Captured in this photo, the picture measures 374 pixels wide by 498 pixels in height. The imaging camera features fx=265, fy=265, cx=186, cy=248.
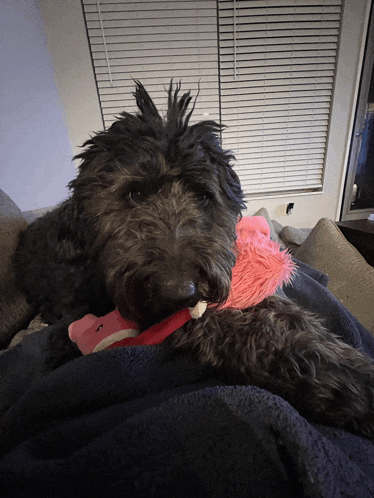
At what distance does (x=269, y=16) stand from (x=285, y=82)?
68cm

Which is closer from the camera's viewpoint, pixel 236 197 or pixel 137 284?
pixel 137 284

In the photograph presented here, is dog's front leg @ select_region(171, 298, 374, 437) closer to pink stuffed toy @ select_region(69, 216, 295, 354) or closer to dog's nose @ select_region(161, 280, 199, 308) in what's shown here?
pink stuffed toy @ select_region(69, 216, 295, 354)

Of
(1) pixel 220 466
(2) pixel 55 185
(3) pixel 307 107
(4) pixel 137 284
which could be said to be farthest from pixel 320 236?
(3) pixel 307 107

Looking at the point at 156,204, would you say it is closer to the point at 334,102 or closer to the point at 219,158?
the point at 219,158

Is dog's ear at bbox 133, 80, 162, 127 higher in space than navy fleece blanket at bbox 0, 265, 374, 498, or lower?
higher

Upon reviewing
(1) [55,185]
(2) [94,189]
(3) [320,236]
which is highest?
(2) [94,189]

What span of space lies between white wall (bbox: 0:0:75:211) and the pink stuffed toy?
3.81ft

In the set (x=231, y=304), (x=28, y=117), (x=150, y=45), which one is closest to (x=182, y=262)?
(x=231, y=304)

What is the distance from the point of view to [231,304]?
0.78 meters

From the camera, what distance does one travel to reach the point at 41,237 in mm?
1261

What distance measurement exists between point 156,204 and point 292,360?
0.59 meters

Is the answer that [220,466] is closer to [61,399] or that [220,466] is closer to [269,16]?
[61,399]

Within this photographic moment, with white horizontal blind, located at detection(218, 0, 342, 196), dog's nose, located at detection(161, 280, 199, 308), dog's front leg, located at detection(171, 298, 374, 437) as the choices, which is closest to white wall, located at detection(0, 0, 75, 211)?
dog's nose, located at detection(161, 280, 199, 308)

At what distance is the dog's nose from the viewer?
24.3 inches
